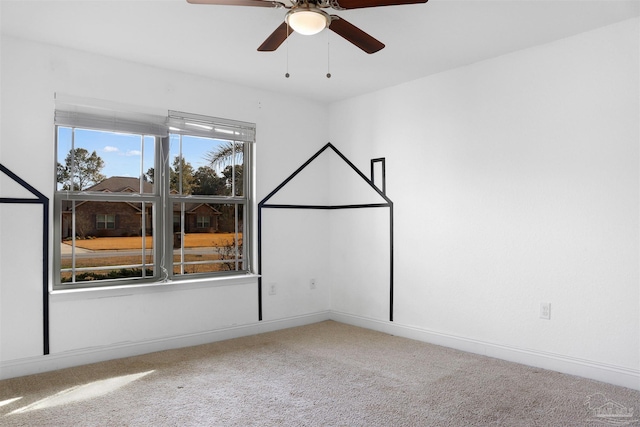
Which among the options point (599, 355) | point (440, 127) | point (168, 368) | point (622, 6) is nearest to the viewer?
point (622, 6)

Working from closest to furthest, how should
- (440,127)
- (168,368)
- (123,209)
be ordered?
(168,368) < (123,209) < (440,127)

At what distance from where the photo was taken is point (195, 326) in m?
4.21

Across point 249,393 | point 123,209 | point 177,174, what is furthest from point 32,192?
point 249,393

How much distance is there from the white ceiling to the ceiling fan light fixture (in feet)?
2.31

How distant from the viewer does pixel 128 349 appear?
150 inches

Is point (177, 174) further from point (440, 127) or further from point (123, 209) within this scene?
point (440, 127)

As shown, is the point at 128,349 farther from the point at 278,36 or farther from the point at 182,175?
the point at 278,36

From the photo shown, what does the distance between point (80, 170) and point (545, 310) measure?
12.5 feet

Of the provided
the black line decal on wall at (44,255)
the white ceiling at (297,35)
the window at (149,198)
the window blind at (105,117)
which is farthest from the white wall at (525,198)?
the black line decal on wall at (44,255)

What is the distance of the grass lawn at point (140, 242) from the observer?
12.5 feet

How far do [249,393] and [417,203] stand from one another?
7.68 feet

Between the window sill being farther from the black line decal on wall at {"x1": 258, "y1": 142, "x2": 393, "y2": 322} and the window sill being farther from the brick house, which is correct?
the brick house

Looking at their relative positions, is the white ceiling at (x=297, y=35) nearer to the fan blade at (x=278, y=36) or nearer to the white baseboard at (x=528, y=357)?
the fan blade at (x=278, y=36)

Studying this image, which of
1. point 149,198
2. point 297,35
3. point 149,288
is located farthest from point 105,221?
point 297,35
